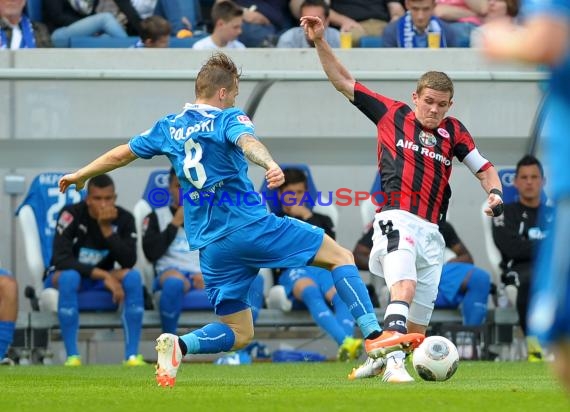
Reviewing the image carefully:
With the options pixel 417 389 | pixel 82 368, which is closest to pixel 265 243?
pixel 417 389

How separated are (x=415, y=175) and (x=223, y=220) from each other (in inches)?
56.0

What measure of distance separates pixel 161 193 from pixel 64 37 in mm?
2452

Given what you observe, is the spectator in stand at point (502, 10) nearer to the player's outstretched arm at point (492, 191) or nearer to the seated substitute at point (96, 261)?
the seated substitute at point (96, 261)

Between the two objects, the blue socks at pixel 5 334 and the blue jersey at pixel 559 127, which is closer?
the blue jersey at pixel 559 127

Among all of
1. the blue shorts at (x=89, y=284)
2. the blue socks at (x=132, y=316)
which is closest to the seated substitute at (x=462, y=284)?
the blue socks at (x=132, y=316)

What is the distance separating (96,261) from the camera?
40.5 feet

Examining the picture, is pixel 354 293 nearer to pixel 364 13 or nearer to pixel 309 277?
pixel 309 277

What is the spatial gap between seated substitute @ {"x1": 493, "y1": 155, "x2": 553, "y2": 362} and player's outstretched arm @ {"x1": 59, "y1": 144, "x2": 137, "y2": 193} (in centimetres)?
538

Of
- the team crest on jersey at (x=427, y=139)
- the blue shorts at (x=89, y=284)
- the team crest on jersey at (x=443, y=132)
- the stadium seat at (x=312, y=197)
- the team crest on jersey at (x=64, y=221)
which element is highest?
the team crest on jersey at (x=443, y=132)

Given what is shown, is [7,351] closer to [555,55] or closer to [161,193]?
[161,193]

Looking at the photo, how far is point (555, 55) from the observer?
379 centimetres

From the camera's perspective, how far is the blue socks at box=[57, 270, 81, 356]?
38.9ft

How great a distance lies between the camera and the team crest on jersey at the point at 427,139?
8.70m

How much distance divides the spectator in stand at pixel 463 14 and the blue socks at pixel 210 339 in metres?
7.51
